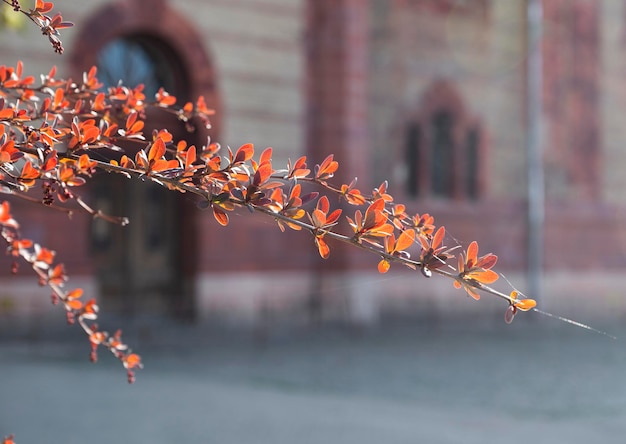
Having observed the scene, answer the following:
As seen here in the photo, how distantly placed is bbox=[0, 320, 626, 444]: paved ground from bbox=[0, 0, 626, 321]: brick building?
5.95 ft

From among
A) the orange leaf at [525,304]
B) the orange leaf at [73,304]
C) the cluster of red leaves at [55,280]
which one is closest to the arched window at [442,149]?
the cluster of red leaves at [55,280]

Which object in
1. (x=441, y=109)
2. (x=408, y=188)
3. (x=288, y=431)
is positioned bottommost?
(x=288, y=431)

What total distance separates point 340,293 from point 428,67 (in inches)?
229

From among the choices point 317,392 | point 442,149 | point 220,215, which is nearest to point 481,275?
point 220,215

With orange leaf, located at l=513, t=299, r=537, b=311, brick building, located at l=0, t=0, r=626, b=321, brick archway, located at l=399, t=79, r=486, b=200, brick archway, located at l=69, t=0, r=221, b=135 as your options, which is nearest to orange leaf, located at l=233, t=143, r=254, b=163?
orange leaf, located at l=513, t=299, r=537, b=311

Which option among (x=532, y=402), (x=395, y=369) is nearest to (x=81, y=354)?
(x=395, y=369)

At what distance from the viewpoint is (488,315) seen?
740 inches

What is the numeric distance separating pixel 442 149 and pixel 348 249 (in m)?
4.53

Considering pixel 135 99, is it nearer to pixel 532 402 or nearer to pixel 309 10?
pixel 532 402

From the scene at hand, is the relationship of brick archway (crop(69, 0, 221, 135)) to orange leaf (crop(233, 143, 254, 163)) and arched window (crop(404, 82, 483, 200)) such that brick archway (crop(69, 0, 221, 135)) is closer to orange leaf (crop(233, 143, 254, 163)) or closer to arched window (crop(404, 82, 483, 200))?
arched window (crop(404, 82, 483, 200))

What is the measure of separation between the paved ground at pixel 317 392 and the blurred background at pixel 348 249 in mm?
47

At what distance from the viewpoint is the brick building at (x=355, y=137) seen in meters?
15.2

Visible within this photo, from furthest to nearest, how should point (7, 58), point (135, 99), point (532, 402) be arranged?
point (7, 58)
point (532, 402)
point (135, 99)

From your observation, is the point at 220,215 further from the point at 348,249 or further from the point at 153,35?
the point at 348,249
